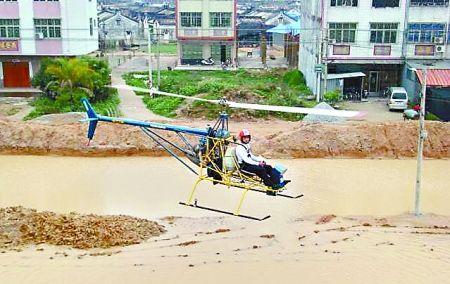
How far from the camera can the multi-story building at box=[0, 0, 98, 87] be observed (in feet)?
92.0

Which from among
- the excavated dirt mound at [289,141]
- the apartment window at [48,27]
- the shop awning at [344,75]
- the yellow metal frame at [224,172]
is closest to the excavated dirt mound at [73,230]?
the yellow metal frame at [224,172]

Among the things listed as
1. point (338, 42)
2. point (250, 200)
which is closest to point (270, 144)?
point (250, 200)

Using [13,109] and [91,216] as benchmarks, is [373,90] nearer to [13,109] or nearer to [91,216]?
[13,109]

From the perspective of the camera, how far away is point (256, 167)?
12.0m

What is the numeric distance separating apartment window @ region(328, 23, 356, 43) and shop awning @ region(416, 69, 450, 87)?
348 cm

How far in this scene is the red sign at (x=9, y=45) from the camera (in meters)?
28.2

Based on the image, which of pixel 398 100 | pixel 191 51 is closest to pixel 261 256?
pixel 398 100

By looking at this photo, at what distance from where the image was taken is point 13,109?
2456cm

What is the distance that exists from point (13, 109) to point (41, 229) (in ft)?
42.0

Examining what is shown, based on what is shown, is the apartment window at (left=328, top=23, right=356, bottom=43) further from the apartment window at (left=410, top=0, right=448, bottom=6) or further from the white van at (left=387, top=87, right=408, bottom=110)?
the white van at (left=387, top=87, right=408, bottom=110)

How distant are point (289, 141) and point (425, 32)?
1126cm

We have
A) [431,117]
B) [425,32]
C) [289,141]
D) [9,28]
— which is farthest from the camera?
[9,28]

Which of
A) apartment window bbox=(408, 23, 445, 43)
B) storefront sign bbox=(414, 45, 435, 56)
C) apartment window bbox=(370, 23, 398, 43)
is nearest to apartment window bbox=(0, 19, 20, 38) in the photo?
apartment window bbox=(370, 23, 398, 43)

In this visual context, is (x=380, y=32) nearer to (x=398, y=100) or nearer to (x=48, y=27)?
(x=398, y=100)
